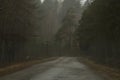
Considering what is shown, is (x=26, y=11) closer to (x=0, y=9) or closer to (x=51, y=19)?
(x=0, y=9)

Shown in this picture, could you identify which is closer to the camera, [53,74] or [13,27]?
→ [53,74]

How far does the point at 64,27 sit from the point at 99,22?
9300 centimetres

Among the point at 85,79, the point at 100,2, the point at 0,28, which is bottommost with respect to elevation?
the point at 85,79

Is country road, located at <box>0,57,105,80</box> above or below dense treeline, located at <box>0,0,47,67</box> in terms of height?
below

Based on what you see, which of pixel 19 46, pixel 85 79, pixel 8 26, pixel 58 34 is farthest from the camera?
pixel 58 34

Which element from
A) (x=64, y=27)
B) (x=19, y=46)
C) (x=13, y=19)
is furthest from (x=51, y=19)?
(x=13, y=19)

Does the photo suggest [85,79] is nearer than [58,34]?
Yes

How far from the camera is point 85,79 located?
21.4 metres

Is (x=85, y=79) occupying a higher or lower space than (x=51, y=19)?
lower

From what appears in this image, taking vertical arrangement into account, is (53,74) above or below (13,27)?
below

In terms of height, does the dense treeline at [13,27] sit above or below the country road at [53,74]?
above

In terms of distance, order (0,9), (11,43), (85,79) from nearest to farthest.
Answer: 1. (85,79)
2. (0,9)
3. (11,43)

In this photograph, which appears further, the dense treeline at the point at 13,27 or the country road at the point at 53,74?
the dense treeline at the point at 13,27

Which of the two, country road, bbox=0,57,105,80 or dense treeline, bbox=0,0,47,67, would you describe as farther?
dense treeline, bbox=0,0,47,67
